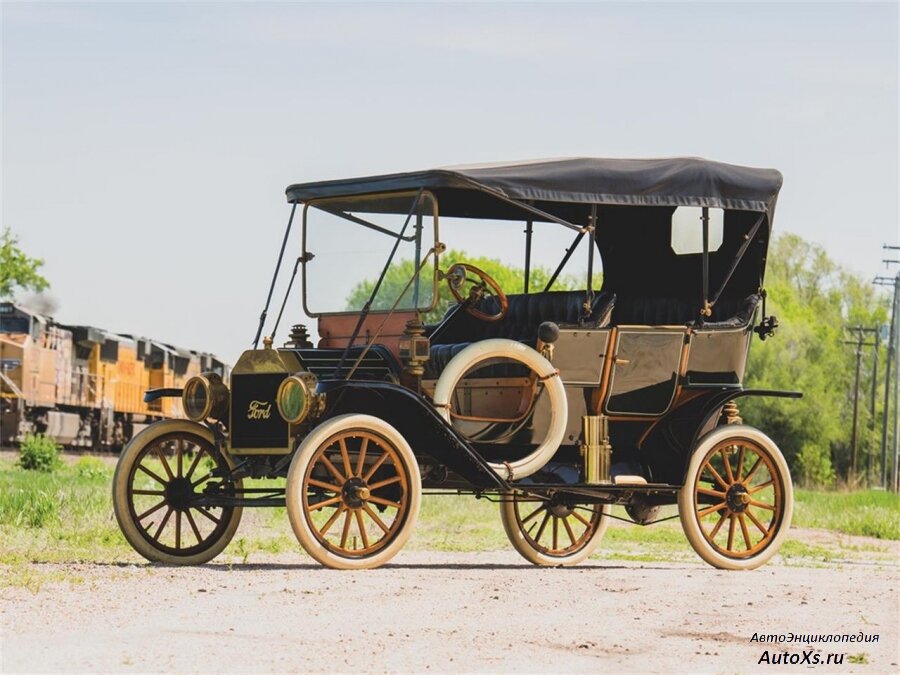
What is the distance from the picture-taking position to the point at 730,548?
43.1 ft

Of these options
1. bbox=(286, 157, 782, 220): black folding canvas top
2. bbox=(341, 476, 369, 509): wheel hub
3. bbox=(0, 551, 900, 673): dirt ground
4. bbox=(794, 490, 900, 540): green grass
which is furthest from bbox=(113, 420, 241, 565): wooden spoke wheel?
bbox=(794, 490, 900, 540): green grass

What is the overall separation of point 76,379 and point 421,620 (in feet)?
124

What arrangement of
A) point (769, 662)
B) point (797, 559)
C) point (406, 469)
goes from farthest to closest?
point (797, 559), point (406, 469), point (769, 662)

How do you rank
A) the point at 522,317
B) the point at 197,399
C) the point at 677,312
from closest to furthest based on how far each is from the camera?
1. the point at 197,399
2. the point at 522,317
3. the point at 677,312

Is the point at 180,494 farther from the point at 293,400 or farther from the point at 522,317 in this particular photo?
the point at 522,317

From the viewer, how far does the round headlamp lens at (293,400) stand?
11219mm

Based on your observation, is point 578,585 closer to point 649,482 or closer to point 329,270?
point 649,482

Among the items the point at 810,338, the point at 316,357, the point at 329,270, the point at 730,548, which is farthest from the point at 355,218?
the point at 810,338

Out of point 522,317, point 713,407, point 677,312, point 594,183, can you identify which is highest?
point 594,183

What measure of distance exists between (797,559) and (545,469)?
5.28 meters

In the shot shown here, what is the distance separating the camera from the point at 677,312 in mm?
13930

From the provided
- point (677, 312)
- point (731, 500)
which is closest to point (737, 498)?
point (731, 500)

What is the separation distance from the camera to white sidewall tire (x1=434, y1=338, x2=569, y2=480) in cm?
1158

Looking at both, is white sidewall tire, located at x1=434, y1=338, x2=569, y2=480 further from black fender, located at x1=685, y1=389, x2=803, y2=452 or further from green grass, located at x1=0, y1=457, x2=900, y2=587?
green grass, located at x1=0, y1=457, x2=900, y2=587
